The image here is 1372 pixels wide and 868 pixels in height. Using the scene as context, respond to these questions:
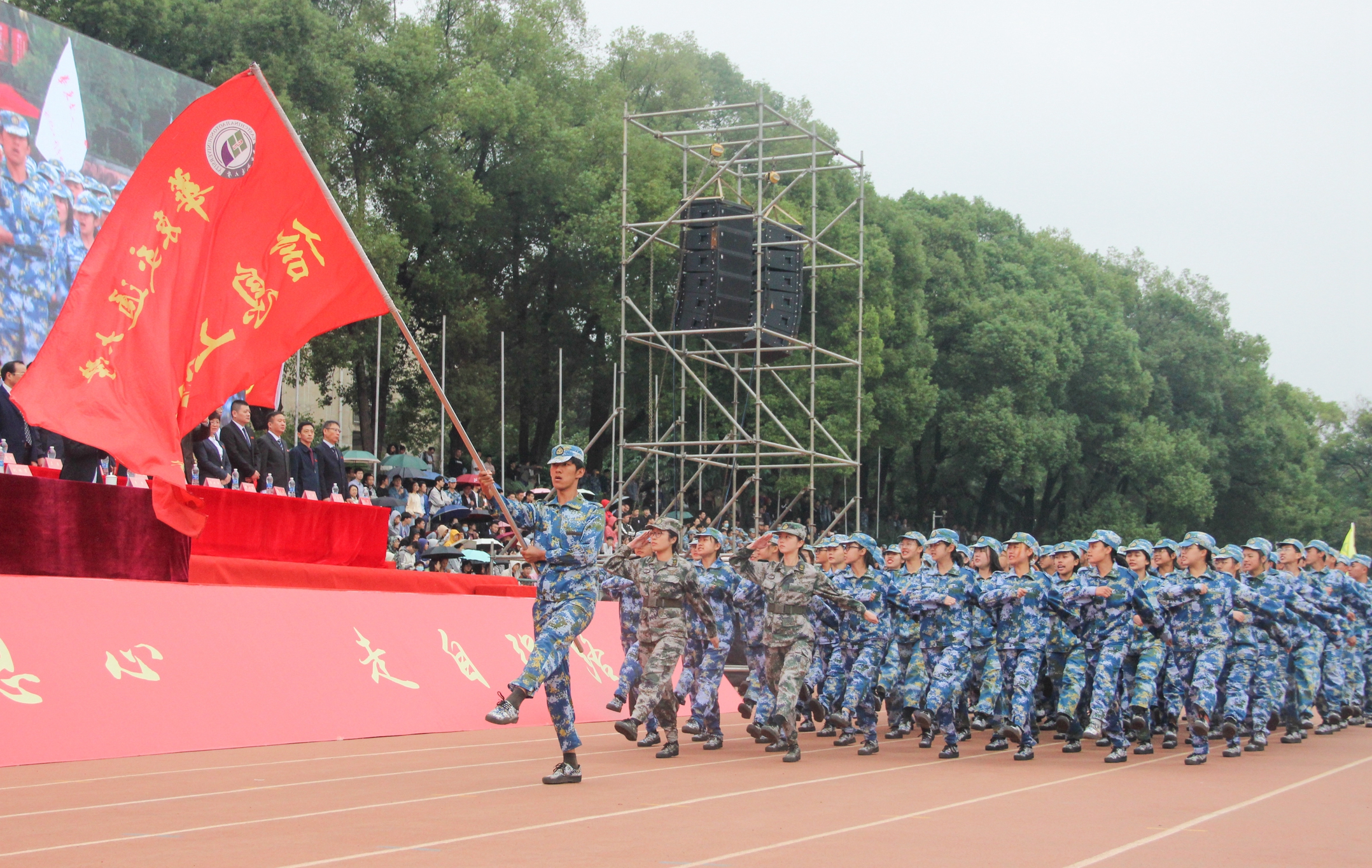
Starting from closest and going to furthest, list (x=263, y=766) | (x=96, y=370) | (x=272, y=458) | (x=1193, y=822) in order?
(x=1193, y=822), (x=96, y=370), (x=263, y=766), (x=272, y=458)

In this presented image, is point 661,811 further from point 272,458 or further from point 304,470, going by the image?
point 304,470

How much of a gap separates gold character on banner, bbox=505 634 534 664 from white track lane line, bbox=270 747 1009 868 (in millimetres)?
4022

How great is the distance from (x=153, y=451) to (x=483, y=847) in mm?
3847

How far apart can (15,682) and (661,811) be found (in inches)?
176

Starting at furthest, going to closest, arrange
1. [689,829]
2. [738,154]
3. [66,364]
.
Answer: [738,154] < [66,364] < [689,829]

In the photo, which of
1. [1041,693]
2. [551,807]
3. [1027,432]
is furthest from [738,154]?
[1027,432]

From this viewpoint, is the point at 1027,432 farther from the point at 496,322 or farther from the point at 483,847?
the point at 483,847

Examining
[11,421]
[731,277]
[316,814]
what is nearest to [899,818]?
[316,814]

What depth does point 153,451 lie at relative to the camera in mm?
8875

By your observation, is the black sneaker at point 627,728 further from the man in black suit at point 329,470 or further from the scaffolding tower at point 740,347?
the scaffolding tower at point 740,347

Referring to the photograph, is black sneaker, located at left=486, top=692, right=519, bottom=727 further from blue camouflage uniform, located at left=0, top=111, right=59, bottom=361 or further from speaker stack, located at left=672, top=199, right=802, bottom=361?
speaker stack, located at left=672, top=199, right=802, bottom=361

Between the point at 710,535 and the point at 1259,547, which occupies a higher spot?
the point at 710,535

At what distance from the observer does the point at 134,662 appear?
10188 millimetres

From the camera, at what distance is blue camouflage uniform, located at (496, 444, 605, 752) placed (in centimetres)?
873
